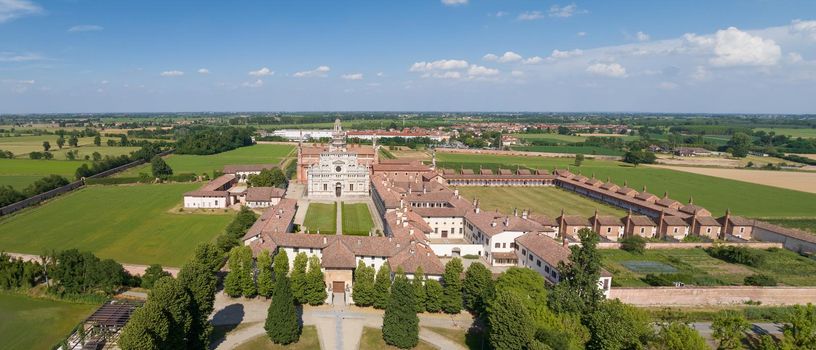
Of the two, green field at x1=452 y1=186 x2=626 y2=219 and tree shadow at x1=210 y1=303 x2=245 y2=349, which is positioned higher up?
green field at x1=452 y1=186 x2=626 y2=219

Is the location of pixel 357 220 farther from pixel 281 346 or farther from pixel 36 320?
pixel 36 320

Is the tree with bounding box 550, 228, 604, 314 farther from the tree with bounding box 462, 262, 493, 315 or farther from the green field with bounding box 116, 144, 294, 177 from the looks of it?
the green field with bounding box 116, 144, 294, 177

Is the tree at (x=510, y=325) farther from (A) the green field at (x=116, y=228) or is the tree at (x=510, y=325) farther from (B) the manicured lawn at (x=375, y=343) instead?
(A) the green field at (x=116, y=228)

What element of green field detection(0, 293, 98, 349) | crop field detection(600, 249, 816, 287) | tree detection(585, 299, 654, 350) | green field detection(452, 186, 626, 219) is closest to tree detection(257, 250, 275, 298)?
green field detection(0, 293, 98, 349)

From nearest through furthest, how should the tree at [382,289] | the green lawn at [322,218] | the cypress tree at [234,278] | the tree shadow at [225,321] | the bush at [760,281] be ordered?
the tree shadow at [225,321], the tree at [382,289], the cypress tree at [234,278], the bush at [760,281], the green lawn at [322,218]

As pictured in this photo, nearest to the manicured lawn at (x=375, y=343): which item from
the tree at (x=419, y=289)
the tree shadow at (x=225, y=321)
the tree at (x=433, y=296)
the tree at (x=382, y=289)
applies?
the tree at (x=382, y=289)

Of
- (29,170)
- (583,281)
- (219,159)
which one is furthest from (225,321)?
(219,159)

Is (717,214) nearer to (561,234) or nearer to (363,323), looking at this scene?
(561,234)
